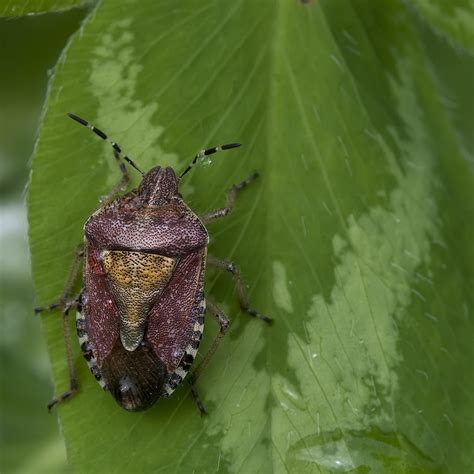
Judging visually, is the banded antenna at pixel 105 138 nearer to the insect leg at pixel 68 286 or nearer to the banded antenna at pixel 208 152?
the banded antenna at pixel 208 152

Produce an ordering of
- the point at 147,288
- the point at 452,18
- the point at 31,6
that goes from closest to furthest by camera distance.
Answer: the point at 31,6, the point at 147,288, the point at 452,18

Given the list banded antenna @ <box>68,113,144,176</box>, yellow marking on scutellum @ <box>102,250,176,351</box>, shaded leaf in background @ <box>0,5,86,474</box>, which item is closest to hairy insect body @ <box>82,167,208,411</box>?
yellow marking on scutellum @ <box>102,250,176,351</box>

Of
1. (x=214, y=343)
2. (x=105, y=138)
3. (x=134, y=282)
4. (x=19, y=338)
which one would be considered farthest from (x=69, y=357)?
(x=19, y=338)

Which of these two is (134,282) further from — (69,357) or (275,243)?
(275,243)

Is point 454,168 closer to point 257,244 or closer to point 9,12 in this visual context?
point 257,244

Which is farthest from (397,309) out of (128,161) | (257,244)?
(128,161)

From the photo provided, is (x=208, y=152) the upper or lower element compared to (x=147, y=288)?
upper

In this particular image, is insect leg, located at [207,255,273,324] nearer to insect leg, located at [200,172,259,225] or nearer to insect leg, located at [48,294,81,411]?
insect leg, located at [200,172,259,225]
